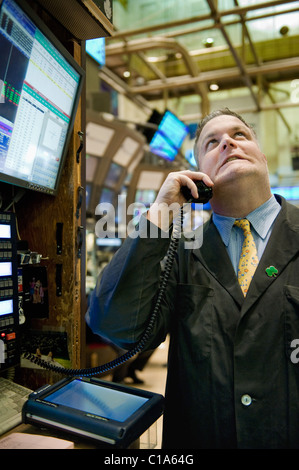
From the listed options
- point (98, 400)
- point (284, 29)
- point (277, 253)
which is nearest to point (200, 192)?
point (277, 253)

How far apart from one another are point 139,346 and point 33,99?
1.03 meters

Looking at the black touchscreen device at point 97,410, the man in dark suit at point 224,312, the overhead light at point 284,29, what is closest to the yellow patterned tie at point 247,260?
the man in dark suit at point 224,312

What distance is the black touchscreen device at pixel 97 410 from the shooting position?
0.96 metres

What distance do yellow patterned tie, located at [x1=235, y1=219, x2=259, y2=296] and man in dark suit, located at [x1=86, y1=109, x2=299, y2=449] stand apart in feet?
0.08

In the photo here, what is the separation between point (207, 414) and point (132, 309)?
48 cm

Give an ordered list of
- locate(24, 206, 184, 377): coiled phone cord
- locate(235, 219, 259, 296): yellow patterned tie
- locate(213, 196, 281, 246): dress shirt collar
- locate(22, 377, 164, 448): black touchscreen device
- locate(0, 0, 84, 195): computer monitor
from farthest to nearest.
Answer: locate(213, 196, 281, 246): dress shirt collar < locate(235, 219, 259, 296): yellow patterned tie < locate(24, 206, 184, 377): coiled phone cord < locate(0, 0, 84, 195): computer monitor < locate(22, 377, 164, 448): black touchscreen device

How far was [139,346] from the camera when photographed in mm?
1398

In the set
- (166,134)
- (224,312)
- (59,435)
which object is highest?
(166,134)

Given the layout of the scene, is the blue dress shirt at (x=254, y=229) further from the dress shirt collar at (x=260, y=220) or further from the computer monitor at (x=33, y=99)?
the computer monitor at (x=33, y=99)

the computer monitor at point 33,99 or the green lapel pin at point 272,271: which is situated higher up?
the computer monitor at point 33,99

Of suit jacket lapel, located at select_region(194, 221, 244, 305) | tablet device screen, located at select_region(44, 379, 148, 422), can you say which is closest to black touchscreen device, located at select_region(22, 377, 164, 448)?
tablet device screen, located at select_region(44, 379, 148, 422)

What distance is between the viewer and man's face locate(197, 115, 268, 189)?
1551 millimetres

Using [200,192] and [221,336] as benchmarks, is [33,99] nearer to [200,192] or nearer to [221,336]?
[200,192]

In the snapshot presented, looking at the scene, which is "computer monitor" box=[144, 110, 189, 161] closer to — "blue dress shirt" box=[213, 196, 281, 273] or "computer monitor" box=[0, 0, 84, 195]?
"computer monitor" box=[0, 0, 84, 195]
